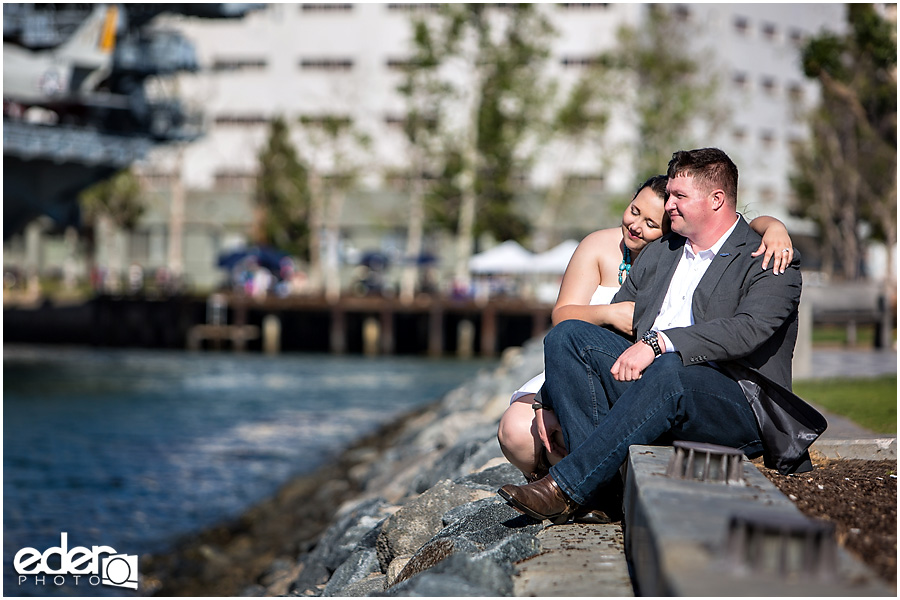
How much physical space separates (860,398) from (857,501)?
5.34 meters

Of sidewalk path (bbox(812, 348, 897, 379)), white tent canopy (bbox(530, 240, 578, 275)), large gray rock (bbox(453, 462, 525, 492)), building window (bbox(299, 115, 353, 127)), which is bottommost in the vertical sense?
large gray rock (bbox(453, 462, 525, 492))

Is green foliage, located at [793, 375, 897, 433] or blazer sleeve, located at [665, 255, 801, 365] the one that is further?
green foliage, located at [793, 375, 897, 433]

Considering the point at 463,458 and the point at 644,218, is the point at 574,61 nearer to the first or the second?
the point at 463,458

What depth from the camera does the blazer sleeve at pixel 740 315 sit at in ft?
13.6

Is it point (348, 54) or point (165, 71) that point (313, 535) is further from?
point (348, 54)

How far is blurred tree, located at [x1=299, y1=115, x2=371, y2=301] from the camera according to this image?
143 ft

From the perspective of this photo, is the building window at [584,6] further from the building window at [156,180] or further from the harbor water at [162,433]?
the harbor water at [162,433]

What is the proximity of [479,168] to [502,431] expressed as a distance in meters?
38.1

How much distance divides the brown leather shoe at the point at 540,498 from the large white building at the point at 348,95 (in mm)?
47155

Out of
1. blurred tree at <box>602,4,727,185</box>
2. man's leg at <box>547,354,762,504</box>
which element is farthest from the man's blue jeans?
blurred tree at <box>602,4,727,185</box>

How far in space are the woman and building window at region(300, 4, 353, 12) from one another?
51592 millimetres

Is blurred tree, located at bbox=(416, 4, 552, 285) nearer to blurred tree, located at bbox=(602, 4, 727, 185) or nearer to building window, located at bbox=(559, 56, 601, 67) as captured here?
blurred tree, located at bbox=(602, 4, 727, 185)

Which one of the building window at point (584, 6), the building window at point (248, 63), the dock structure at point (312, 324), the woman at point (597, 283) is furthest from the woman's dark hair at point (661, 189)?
the building window at point (248, 63)

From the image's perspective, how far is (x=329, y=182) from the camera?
45562 millimetres
